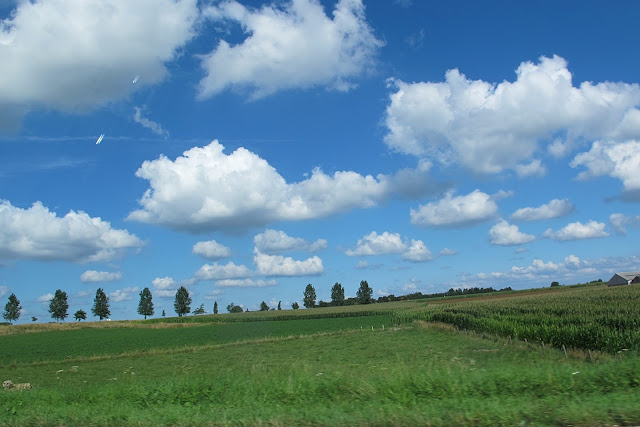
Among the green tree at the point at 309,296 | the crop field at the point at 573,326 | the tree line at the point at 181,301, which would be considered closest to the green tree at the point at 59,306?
the tree line at the point at 181,301

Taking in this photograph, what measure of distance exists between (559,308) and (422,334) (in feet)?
37.7

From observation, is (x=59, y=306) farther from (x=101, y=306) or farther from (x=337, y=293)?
(x=337, y=293)

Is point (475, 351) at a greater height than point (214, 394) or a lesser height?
lesser

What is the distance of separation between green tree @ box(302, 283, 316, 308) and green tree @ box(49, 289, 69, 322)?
257 feet

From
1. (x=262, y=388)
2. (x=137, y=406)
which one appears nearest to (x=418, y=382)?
(x=262, y=388)

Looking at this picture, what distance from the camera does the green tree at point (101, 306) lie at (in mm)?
138250

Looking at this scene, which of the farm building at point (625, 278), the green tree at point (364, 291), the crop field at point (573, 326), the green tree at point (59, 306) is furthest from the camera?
the green tree at point (364, 291)

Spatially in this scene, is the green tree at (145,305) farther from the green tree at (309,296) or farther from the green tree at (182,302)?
the green tree at (309,296)

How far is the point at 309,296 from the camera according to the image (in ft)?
574

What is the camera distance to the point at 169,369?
27.1 meters

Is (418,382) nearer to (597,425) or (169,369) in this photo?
(597,425)

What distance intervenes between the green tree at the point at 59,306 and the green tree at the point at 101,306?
7.62 meters

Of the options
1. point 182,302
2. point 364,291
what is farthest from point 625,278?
point 182,302

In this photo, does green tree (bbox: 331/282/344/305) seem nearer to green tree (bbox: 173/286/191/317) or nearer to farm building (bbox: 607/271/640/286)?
green tree (bbox: 173/286/191/317)
